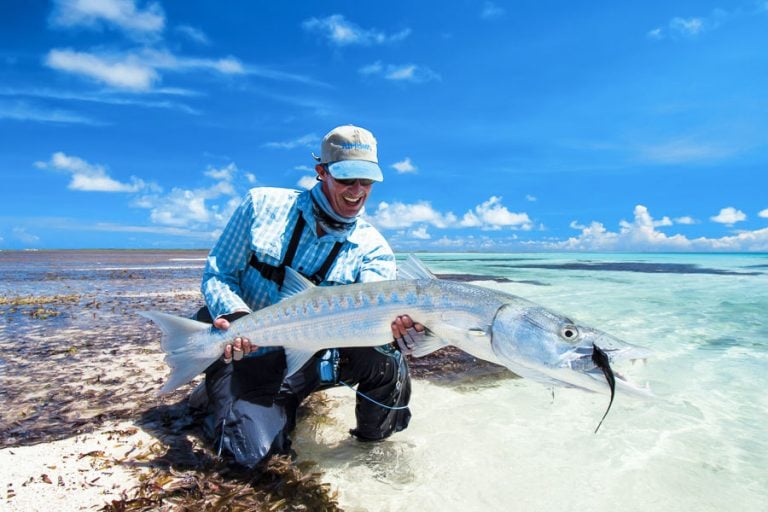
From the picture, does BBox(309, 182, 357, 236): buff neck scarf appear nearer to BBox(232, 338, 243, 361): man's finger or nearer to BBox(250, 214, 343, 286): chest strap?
BBox(250, 214, 343, 286): chest strap

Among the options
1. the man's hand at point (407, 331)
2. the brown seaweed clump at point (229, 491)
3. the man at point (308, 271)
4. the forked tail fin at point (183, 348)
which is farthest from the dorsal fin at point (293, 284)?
the brown seaweed clump at point (229, 491)

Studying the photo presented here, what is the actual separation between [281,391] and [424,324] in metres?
1.56

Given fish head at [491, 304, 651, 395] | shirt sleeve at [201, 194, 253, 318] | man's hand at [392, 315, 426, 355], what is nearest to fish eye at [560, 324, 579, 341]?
fish head at [491, 304, 651, 395]

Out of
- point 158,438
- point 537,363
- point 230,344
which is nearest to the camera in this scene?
point 537,363

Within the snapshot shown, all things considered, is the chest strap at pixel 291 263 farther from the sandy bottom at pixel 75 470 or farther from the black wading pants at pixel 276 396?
the sandy bottom at pixel 75 470

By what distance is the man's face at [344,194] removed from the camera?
4.38 m

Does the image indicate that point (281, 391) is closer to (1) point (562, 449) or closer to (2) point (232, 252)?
(2) point (232, 252)

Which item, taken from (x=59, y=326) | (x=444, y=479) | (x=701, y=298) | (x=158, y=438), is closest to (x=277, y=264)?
(x=158, y=438)

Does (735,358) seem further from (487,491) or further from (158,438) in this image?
(158,438)

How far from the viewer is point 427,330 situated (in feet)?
11.8

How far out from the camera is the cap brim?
421 centimetres

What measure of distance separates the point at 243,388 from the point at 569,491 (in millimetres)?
2814

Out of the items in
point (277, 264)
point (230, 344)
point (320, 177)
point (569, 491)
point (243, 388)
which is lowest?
point (569, 491)

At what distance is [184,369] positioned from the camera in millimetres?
3895
